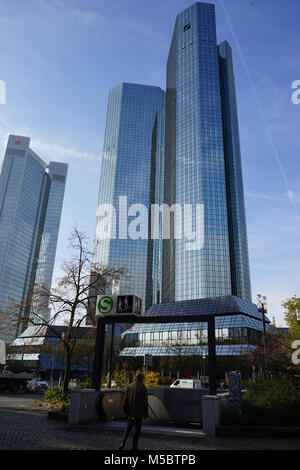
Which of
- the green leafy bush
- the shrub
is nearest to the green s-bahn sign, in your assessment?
the shrub

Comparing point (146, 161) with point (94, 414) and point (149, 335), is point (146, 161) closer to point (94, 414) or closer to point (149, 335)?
point (149, 335)

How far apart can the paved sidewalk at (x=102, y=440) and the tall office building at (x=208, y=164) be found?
88.0 m

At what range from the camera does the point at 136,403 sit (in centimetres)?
789

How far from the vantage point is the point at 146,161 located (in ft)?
593

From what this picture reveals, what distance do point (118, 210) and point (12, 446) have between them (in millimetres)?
154615

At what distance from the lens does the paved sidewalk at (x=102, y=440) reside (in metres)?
8.31

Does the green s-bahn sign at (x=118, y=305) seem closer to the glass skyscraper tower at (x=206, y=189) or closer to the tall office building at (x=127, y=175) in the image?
the glass skyscraper tower at (x=206, y=189)

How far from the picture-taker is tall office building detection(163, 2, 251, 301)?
101875 millimetres

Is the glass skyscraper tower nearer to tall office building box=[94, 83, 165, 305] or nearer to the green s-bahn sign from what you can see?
tall office building box=[94, 83, 165, 305]

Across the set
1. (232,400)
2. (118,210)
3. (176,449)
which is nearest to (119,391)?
(232,400)

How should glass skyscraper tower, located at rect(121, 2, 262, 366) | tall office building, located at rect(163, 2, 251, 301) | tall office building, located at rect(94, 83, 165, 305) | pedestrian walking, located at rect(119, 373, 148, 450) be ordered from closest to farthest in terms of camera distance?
pedestrian walking, located at rect(119, 373, 148, 450)
glass skyscraper tower, located at rect(121, 2, 262, 366)
tall office building, located at rect(163, 2, 251, 301)
tall office building, located at rect(94, 83, 165, 305)

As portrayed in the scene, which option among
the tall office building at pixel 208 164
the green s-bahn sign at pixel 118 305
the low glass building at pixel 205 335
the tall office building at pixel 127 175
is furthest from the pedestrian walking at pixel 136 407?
the tall office building at pixel 127 175

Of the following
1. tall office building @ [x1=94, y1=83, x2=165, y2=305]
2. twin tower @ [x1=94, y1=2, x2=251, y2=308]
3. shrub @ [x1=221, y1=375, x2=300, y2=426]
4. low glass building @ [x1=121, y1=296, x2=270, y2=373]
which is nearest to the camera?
shrub @ [x1=221, y1=375, x2=300, y2=426]

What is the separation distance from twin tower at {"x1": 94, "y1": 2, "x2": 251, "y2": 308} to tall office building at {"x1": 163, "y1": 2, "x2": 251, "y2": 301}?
343 millimetres
